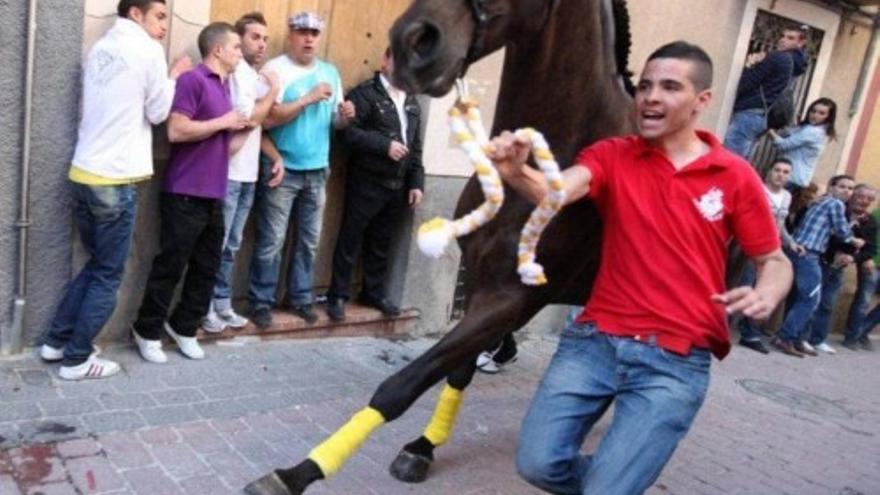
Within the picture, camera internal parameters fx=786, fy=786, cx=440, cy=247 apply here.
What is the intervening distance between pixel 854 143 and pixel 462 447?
843cm

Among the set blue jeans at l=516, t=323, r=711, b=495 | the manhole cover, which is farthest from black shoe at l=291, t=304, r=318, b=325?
the manhole cover

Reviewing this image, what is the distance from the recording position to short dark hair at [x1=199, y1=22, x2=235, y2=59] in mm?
4488

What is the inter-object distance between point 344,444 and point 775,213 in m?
6.48

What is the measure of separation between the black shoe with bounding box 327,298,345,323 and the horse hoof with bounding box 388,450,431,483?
2030mm

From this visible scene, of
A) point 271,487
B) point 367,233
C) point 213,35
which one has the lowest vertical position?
point 271,487

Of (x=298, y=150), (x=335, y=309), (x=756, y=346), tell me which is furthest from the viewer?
(x=756, y=346)

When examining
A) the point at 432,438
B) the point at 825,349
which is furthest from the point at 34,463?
the point at 825,349

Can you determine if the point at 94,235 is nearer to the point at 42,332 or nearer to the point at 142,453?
the point at 42,332

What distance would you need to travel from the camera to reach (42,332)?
14.6 feet

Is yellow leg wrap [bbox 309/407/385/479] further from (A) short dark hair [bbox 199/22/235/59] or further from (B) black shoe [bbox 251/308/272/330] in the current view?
(A) short dark hair [bbox 199/22/235/59]

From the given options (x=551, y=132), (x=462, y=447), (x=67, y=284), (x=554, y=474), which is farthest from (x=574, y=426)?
(x=67, y=284)

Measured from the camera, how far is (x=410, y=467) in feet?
12.5

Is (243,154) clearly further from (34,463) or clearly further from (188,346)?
(34,463)

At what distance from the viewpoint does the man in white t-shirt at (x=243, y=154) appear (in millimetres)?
4797
